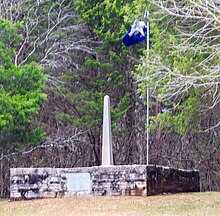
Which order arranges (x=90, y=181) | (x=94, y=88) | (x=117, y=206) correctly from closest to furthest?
(x=117, y=206)
(x=90, y=181)
(x=94, y=88)

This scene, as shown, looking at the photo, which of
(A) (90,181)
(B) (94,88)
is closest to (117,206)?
(A) (90,181)

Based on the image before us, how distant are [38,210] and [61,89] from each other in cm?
801

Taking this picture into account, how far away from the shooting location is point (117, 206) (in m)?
10.3

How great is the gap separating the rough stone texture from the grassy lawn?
38 centimetres

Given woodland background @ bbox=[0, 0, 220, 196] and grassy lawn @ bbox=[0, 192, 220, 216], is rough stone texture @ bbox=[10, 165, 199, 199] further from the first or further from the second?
woodland background @ bbox=[0, 0, 220, 196]

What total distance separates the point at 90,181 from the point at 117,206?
1.89 metres

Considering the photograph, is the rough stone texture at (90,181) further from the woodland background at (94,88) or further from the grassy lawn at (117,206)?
the woodland background at (94,88)

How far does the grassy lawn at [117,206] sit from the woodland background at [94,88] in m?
2.66

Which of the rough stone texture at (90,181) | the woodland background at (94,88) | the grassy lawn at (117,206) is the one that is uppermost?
the woodland background at (94,88)

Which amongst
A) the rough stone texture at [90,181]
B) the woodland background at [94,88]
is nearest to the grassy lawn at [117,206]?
the rough stone texture at [90,181]

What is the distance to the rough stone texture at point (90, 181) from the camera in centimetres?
1177

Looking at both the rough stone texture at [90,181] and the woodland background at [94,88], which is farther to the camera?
the woodland background at [94,88]

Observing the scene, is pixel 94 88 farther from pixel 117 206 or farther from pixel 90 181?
pixel 117 206

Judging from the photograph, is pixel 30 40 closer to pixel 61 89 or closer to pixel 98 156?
pixel 61 89
